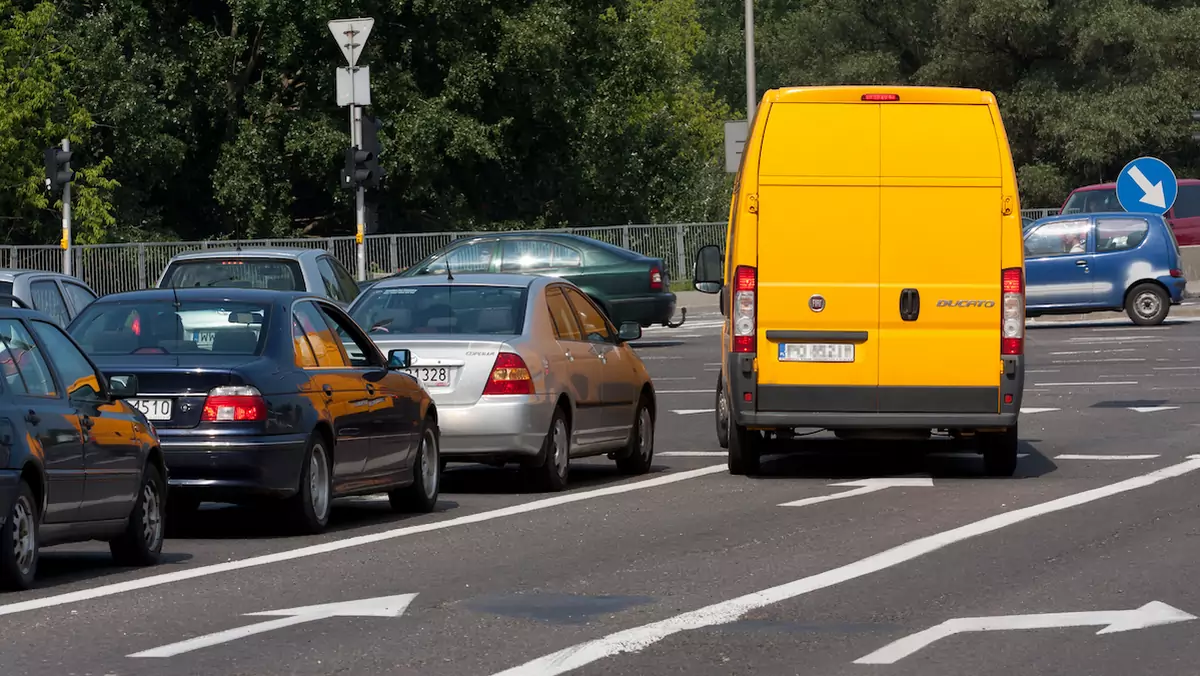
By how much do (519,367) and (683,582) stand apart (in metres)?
4.68

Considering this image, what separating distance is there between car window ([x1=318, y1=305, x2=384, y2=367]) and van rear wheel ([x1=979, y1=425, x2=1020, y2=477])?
14.8ft

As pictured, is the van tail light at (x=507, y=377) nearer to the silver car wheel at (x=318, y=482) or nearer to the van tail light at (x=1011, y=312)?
the silver car wheel at (x=318, y=482)

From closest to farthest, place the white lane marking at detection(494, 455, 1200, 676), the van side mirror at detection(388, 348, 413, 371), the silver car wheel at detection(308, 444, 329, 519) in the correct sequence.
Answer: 1. the white lane marking at detection(494, 455, 1200, 676)
2. the silver car wheel at detection(308, 444, 329, 519)
3. the van side mirror at detection(388, 348, 413, 371)

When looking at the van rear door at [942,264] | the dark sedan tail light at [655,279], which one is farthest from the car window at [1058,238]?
the van rear door at [942,264]

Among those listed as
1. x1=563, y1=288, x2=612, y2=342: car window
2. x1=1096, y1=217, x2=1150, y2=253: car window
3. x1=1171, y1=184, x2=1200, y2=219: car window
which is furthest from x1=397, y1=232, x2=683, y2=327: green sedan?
x1=1171, y1=184, x2=1200, y2=219: car window

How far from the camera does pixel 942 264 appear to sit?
49.3ft

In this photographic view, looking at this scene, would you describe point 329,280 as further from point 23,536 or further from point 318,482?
point 23,536

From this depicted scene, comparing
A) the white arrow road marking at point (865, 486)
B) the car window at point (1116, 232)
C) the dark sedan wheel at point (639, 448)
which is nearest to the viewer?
the white arrow road marking at point (865, 486)

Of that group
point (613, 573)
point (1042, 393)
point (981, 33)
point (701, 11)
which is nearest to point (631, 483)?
point (613, 573)

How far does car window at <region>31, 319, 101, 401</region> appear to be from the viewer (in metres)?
10.6

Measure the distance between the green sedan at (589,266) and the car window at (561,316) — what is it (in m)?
16.0

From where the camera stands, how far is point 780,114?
15.2 m

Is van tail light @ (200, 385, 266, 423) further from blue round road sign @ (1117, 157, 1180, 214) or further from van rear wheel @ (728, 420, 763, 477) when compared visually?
blue round road sign @ (1117, 157, 1180, 214)

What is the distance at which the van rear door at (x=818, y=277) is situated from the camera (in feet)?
49.4
